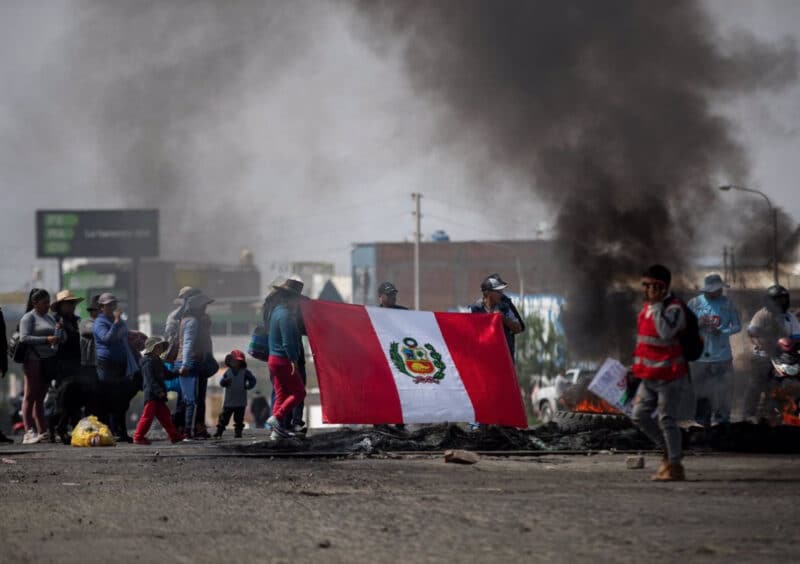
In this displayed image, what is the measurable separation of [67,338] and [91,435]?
5.64 ft

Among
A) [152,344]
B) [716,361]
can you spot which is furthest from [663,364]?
[152,344]

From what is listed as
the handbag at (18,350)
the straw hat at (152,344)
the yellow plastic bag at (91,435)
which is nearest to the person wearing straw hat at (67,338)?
the handbag at (18,350)

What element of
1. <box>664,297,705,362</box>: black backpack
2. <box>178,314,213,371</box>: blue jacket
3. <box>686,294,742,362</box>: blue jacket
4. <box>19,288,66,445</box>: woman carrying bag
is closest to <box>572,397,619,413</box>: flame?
<box>686,294,742,362</box>: blue jacket

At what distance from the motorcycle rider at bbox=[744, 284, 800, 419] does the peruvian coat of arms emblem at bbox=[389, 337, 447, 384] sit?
4258 millimetres

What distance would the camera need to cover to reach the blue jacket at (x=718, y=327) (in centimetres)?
1561

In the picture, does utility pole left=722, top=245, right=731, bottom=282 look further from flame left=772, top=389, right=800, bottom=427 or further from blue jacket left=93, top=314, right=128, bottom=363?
blue jacket left=93, top=314, right=128, bottom=363

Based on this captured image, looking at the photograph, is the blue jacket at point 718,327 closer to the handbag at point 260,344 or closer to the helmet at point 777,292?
the helmet at point 777,292

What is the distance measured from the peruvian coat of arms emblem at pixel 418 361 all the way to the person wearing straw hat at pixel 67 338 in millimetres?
4797

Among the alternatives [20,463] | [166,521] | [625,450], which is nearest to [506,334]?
[625,450]

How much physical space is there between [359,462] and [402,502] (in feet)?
10.8

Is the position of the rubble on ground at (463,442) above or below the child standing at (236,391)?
below

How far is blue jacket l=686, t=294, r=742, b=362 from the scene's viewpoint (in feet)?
51.2

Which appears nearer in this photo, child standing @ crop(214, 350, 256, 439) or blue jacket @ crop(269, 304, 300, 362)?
blue jacket @ crop(269, 304, 300, 362)

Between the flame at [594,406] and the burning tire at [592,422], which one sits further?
the flame at [594,406]
